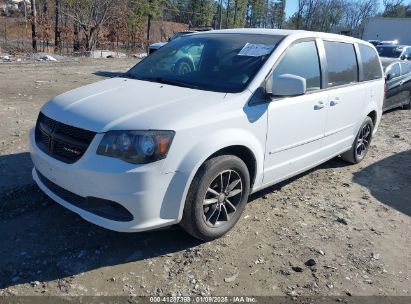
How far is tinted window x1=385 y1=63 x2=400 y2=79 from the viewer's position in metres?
9.70

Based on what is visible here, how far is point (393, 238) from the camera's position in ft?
13.0

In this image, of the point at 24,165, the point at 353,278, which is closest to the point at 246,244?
the point at 353,278

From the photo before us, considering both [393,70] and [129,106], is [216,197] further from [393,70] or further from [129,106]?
[393,70]

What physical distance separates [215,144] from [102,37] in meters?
21.3

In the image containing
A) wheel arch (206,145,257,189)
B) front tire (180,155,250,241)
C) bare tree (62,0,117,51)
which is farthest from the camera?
bare tree (62,0,117,51)

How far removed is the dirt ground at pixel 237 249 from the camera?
3.03 meters

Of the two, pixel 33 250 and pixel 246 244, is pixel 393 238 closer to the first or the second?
pixel 246 244

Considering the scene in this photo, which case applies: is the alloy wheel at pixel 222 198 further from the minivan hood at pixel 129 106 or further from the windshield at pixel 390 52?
the windshield at pixel 390 52

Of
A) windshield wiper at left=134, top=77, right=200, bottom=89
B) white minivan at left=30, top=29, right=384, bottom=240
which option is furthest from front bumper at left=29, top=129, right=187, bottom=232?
windshield wiper at left=134, top=77, right=200, bottom=89

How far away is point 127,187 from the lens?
2.91m

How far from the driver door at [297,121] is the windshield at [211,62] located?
28 centimetres

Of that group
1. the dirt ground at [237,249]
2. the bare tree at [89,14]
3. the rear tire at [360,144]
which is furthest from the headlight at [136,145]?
the bare tree at [89,14]

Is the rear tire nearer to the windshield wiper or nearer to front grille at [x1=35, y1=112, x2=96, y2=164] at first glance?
the windshield wiper

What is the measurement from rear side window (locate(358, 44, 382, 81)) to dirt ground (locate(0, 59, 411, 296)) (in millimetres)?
1646
